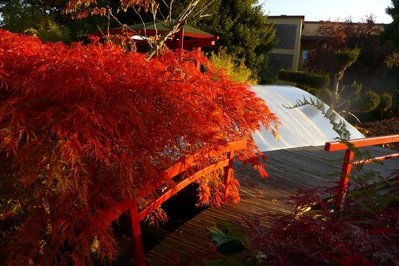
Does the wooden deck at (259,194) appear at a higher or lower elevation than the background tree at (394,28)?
lower

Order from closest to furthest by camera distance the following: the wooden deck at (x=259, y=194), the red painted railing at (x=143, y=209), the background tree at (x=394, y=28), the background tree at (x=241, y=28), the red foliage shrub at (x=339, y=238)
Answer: the red foliage shrub at (x=339, y=238)
the red painted railing at (x=143, y=209)
the wooden deck at (x=259, y=194)
the background tree at (x=241, y=28)
the background tree at (x=394, y=28)

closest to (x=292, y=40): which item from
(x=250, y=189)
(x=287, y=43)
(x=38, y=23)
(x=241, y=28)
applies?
(x=287, y=43)

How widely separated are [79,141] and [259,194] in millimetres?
2723

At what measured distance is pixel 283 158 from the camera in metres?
6.02

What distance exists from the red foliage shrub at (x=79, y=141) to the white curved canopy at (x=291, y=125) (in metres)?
4.39

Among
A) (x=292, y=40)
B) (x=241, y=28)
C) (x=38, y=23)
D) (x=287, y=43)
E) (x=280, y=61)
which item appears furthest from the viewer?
(x=280, y=61)

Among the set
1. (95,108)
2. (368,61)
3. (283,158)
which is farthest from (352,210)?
(368,61)

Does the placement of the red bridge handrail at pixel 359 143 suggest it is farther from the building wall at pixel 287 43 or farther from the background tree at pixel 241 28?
Result: the building wall at pixel 287 43

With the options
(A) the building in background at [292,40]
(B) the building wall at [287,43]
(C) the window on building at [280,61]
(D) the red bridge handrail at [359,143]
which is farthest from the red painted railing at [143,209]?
(C) the window on building at [280,61]

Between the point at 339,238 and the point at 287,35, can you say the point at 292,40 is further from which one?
the point at 339,238

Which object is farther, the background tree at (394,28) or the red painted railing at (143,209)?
the background tree at (394,28)

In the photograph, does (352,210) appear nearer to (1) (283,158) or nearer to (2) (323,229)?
(2) (323,229)

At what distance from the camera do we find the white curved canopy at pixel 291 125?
6895 millimetres

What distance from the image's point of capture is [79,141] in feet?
6.31
